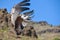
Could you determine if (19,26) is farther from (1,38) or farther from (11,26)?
(1,38)

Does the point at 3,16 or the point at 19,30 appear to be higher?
the point at 3,16

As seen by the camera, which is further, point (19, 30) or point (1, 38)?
point (19, 30)

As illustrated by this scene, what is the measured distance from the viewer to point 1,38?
11625mm

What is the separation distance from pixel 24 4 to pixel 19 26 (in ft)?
6.26

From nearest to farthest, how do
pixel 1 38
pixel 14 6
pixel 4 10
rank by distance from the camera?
pixel 1 38 < pixel 14 6 < pixel 4 10

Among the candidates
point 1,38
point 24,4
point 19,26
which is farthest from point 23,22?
point 1,38

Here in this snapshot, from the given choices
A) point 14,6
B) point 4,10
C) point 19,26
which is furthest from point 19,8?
point 4,10

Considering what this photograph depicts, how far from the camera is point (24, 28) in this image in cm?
1750

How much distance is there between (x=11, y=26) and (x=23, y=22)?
1780mm

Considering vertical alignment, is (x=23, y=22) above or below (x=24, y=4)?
below

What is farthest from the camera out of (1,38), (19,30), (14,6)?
(19,30)

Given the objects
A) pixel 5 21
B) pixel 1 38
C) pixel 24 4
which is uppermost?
pixel 24 4

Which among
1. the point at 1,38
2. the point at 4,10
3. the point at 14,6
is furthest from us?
the point at 4,10

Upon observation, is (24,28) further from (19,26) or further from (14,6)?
(14,6)
